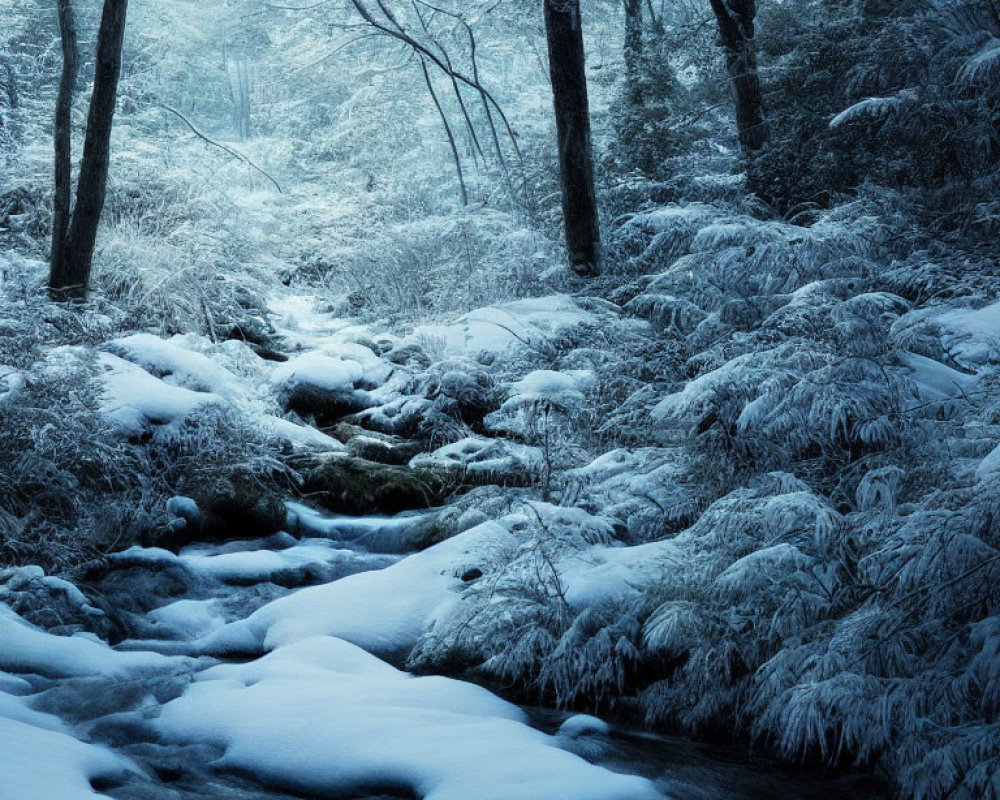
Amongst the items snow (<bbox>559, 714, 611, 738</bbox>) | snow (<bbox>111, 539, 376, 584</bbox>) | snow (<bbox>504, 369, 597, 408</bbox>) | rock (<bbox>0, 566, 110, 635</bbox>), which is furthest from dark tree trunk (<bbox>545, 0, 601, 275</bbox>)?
snow (<bbox>559, 714, 611, 738</bbox>)

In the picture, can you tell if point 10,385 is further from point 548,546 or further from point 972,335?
point 972,335

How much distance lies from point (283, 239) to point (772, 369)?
10906 mm

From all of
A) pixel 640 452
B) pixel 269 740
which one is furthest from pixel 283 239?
pixel 269 740

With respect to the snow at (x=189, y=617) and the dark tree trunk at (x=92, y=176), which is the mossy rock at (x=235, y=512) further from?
the dark tree trunk at (x=92, y=176)

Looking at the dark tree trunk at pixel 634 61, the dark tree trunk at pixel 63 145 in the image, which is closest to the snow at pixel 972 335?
the dark tree trunk at pixel 63 145

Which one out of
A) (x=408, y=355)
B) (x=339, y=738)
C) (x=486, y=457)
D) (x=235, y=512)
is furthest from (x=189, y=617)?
(x=408, y=355)

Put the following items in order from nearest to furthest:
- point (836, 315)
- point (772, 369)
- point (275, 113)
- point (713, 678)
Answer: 1. point (713, 678)
2. point (772, 369)
3. point (836, 315)
4. point (275, 113)

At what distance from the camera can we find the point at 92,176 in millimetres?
7301

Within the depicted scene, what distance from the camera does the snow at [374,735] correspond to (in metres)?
2.37

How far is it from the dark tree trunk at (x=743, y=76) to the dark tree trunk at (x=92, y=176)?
20.3 feet

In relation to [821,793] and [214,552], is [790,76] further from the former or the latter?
[821,793]

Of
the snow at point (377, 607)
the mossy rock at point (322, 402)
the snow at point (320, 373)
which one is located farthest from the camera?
the snow at point (320, 373)

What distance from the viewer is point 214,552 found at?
480 cm

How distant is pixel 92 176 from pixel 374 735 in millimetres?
6338
